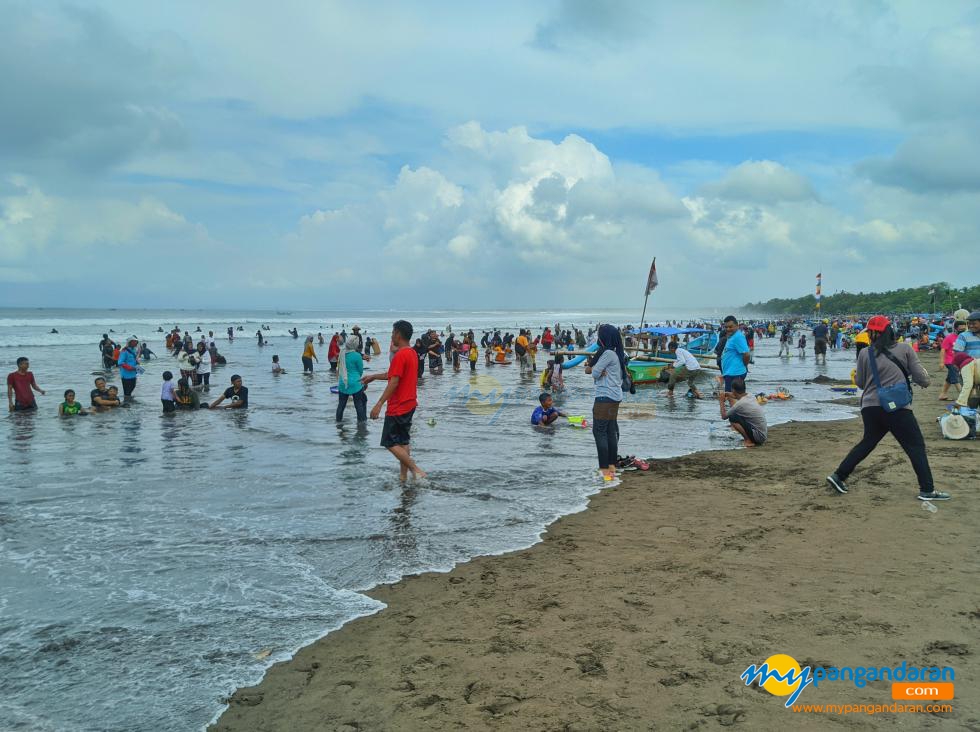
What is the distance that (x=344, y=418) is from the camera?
1398 cm

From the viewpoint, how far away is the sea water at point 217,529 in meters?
3.64

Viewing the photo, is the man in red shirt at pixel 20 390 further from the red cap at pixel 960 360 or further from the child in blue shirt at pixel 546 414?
the red cap at pixel 960 360

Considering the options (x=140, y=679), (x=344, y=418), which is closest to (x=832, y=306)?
(x=344, y=418)

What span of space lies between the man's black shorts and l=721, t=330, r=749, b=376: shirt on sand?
5901 millimetres

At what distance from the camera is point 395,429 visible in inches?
299

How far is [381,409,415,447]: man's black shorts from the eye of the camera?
297 inches

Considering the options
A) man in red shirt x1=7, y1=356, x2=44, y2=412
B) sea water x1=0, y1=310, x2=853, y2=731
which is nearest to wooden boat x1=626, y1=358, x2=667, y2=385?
sea water x1=0, y1=310, x2=853, y2=731

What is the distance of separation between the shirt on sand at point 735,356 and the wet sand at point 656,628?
4522 mm

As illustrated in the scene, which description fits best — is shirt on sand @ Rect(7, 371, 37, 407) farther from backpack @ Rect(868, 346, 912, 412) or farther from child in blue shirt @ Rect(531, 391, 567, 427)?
backpack @ Rect(868, 346, 912, 412)

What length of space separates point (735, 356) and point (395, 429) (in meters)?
6.20

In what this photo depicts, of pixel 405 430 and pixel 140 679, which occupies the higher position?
pixel 405 430

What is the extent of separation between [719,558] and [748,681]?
1.82m

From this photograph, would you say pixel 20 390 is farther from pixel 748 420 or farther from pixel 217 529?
pixel 748 420

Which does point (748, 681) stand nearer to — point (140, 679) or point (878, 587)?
point (878, 587)
